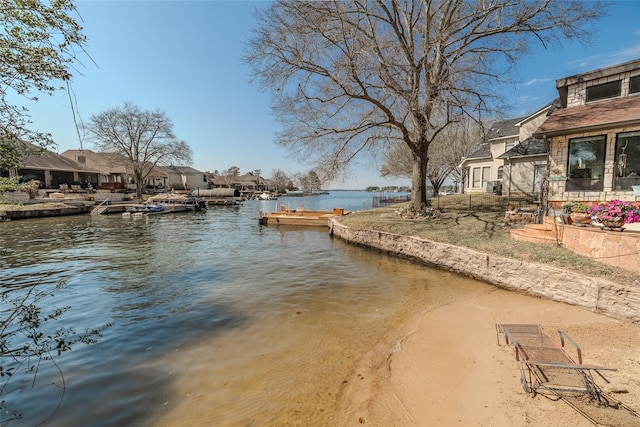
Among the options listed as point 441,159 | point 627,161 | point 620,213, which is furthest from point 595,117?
point 441,159

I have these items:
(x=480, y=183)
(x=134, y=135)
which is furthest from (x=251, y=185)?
(x=480, y=183)

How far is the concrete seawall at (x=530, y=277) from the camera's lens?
237 inches

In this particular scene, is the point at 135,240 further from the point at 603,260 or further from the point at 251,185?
the point at 251,185

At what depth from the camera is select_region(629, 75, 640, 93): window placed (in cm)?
1099

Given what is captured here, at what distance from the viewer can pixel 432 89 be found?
13609 millimetres

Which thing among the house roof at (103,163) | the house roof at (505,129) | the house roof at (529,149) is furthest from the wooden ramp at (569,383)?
the house roof at (103,163)

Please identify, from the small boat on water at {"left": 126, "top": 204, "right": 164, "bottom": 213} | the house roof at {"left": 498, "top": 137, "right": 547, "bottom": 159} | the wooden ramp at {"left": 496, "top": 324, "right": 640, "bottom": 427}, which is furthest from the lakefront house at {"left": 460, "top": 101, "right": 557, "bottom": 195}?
the small boat on water at {"left": 126, "top": 204, "right": 164, "bottom": 213}

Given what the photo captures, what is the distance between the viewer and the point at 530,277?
25.4 ft

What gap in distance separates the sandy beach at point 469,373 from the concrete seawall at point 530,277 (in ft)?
1.21

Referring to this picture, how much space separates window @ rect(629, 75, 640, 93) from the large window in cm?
261

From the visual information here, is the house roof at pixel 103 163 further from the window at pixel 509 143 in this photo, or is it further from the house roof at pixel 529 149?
the house roof at pixel 529 149

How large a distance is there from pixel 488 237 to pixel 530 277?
3135mm

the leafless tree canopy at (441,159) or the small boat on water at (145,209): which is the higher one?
the leafless tree canopy at (441,159)

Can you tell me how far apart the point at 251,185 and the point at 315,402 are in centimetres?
10168
